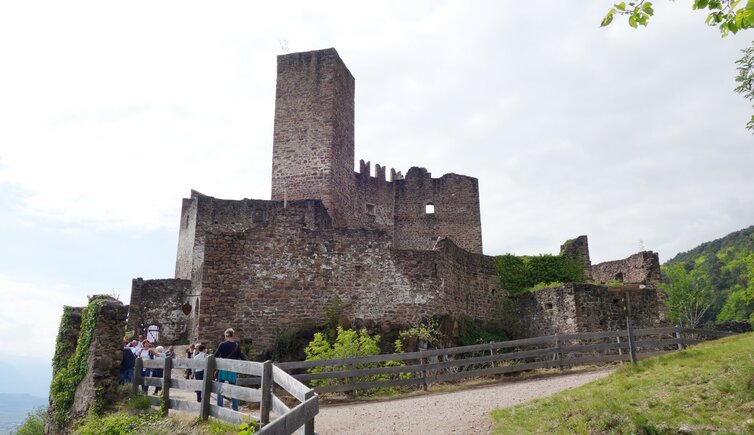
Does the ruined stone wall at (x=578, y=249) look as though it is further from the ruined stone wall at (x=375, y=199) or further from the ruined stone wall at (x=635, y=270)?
the ruined stone wall at (x=375, y=199)

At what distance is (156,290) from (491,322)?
14.7 m

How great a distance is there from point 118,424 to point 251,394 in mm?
4417

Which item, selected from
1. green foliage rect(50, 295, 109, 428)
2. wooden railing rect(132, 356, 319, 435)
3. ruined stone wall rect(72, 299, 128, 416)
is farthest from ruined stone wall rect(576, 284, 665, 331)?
green foliage rect(50, 295, 109, 428)

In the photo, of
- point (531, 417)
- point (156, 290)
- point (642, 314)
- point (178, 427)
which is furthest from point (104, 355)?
point (642, 314)

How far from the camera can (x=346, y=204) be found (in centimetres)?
3216

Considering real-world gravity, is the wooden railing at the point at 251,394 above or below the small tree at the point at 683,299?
below

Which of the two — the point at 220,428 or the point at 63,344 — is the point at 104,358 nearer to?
the point at 63,344

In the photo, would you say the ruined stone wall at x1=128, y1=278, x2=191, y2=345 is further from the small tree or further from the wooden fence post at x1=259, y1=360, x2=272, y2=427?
the small tree

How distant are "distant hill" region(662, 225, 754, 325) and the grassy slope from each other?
4376 centimetres

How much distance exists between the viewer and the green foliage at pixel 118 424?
36.2 ft

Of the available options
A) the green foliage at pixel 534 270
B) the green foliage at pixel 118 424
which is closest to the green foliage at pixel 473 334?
the green foliage at pixel 534 270

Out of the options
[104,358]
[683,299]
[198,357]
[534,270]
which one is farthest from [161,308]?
[683,299]

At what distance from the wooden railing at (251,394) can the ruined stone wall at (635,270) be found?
21580mm

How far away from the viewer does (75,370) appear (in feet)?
47.0
